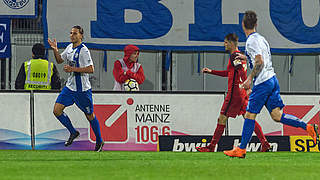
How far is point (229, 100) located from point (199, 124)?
1.93m

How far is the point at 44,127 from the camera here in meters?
12.5

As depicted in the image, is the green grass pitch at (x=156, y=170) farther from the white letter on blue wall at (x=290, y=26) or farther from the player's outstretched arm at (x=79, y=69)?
the white letter on blue wall at (x=290, y=26)

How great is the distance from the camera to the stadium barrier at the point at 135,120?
40.8 feet

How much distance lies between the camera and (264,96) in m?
8.77

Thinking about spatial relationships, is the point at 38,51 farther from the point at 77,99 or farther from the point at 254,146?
the point at 254,146

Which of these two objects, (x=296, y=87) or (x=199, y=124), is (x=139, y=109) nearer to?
(x=199, y=124)

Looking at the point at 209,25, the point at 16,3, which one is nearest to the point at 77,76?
the point at 16,3

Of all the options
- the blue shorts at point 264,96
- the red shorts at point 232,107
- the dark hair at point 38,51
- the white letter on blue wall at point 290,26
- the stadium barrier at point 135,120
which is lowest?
the stadium barrier at point 135,120

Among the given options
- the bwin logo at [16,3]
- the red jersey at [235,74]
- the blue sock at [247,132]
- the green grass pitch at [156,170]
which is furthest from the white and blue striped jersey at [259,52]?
the bwin logo at [16,3]

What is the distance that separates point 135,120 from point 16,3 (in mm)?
4373

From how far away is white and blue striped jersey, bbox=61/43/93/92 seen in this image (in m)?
10.9

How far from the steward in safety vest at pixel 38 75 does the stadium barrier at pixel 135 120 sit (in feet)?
0.99

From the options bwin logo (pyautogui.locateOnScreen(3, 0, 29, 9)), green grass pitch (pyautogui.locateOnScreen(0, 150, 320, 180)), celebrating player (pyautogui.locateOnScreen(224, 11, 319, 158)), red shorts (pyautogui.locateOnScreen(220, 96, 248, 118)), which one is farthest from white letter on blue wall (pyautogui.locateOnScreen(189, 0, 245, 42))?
green grass pitch (pyautogui.locateOnScreen(0, 150, 320, 180))

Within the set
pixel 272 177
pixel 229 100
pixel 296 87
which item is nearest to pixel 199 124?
pixel 229 100
